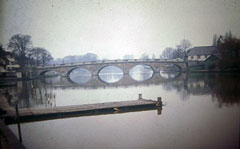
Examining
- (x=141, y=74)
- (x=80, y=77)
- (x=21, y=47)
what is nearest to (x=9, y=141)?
(x=21, y=47)

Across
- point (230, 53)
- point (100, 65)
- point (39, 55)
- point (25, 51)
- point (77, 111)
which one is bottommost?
point (77, 111)

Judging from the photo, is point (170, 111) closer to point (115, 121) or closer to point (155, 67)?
point (115, 121)

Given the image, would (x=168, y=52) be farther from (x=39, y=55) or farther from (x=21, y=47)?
(x=21, y=47)

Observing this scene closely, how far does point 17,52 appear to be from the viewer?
11062mm

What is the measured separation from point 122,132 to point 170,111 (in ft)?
4.57

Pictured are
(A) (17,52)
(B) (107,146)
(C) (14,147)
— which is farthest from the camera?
(A) (17,52)

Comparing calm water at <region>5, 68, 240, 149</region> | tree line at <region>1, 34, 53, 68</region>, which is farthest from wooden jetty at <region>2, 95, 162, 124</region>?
tree line at <region>1, 34, 53, 68</region>

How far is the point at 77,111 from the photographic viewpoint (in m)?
3.95

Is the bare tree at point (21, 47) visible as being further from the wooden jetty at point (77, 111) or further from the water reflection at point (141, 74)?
the water reflection at point (141, 74)

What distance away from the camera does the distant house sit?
40.5 feet

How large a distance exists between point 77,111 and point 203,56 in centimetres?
1500

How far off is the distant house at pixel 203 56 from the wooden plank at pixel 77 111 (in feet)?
30.7

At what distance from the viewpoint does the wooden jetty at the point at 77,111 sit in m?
3.73

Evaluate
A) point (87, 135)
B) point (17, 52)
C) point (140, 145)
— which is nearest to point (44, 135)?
point (87, 135)
